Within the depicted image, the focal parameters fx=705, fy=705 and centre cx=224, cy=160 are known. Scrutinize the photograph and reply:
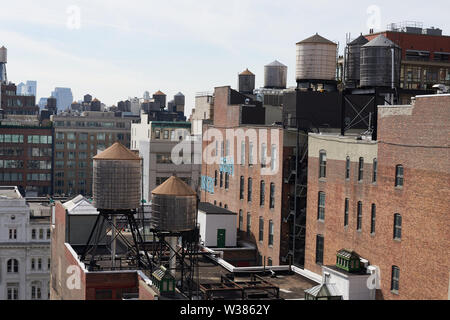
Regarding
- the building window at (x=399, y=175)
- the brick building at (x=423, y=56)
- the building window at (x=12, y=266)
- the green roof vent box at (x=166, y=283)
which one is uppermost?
the brick building at (x=423, y=56)

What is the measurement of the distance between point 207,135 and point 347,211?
37078mm

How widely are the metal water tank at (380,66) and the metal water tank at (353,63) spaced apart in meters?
9.30

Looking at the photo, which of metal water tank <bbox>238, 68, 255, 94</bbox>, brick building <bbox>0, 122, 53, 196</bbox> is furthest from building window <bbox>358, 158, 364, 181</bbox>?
brick building <bbox>0, 122, 53, 196</bbox>

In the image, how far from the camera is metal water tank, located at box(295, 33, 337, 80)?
6619 centimetres

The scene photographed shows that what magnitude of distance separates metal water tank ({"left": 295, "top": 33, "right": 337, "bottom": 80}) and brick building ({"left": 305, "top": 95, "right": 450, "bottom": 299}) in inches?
418

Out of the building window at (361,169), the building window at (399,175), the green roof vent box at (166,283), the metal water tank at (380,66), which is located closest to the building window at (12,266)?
the green roof vent box at (166,283)

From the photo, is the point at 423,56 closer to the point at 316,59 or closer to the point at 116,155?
the point at 316,59

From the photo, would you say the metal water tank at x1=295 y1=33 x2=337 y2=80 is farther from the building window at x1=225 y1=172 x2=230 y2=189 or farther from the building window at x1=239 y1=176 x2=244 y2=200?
the building window at x1=225 y1=172 x2=230 y2=189

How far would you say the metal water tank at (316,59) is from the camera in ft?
217

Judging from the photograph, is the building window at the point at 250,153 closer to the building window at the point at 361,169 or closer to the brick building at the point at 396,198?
the brick building at the point at 396,198

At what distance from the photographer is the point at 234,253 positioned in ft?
239

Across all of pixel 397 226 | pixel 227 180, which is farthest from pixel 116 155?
pixel 227 180
